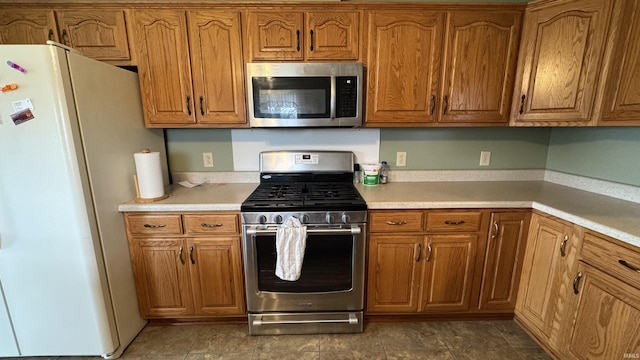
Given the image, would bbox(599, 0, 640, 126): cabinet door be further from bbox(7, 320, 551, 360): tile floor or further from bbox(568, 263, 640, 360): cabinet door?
bbox(7, 320, 551, 360): tile floor

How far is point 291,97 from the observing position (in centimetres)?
177

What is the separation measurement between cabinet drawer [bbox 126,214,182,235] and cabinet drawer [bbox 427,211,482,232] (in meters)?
1.65

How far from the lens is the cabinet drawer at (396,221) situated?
1703 mm

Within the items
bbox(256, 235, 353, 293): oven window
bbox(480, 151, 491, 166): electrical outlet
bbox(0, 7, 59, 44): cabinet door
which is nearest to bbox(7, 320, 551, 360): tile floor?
bbox(256, 235, 353, 293): oven window

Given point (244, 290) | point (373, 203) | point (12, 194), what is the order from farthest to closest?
point (244, 290) → point (373, 203) → point (12, 194)

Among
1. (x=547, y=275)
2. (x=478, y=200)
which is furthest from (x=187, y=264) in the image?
(x=547, y=275)

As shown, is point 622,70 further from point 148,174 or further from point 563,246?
point 148,174

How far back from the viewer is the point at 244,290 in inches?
70.9

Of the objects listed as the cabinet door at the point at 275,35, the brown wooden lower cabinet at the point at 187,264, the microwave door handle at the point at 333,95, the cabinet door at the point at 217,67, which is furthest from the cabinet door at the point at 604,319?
the cabinet door at the point at 217,67

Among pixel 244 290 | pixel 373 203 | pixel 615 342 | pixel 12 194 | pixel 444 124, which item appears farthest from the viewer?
pixel 444 124

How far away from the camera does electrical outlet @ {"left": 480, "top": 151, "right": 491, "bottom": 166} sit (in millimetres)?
2254

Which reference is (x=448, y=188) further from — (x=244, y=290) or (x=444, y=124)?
(x=244, y=290)

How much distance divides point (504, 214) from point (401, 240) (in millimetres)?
688

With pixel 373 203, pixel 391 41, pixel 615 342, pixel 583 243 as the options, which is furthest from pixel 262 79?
pixel 615 342
